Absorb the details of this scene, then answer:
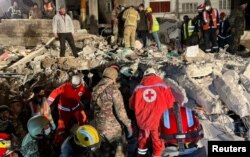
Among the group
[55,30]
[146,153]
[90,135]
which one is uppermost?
[55,30]

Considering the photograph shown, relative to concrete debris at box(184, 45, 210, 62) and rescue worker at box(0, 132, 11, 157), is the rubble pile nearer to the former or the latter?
concrete debris at box(184, 45, 210, 62)

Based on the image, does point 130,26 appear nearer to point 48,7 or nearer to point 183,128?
point 48,7

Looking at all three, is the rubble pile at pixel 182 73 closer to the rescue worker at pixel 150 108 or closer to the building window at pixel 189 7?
the rescue worker at pixel 150 108

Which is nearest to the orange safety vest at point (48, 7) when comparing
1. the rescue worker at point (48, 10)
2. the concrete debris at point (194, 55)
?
the rescue worker at point (48, 10)

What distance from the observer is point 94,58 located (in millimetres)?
12789

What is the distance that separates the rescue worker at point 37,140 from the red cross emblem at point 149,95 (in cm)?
183

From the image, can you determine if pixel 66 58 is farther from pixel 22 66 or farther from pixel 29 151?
pixel 29 151

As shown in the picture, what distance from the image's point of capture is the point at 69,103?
27.8 feet

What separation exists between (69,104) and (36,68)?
15.1 feet

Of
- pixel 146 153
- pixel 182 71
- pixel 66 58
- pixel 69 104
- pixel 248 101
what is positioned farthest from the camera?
pixel 66 58

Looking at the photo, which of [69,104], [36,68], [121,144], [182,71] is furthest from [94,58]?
[121,144]

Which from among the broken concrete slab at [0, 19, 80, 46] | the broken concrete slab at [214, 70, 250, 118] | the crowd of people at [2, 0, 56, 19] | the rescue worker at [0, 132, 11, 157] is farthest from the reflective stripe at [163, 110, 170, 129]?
the crowd of people at [2, 0, 56, 19]

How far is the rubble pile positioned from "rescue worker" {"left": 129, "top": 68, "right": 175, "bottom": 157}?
1.66 m

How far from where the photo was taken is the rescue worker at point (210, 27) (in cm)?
1306
